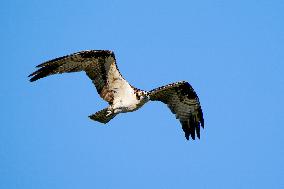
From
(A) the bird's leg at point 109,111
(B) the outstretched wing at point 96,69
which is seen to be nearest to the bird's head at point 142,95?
(B) the outstretched wing at point 96,69

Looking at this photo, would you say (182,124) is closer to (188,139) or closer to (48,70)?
(188,139)

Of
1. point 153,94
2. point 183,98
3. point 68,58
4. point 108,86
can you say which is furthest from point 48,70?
point 183,98

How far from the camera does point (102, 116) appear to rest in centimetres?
1245

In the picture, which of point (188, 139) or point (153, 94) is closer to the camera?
point (153, 94)

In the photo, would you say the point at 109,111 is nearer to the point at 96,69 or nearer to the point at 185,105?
the point at 96,69

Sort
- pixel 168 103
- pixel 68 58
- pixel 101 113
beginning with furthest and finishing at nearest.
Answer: pixel 168 103
pixel 101 113
pixel 68 58

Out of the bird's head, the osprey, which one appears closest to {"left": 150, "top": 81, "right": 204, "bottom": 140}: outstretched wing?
the osprey

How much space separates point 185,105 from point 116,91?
1.78 meters

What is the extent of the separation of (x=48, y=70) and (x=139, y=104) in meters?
2.00

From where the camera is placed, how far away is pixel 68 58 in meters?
11.6

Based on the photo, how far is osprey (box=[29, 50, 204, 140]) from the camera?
11688 millimetres

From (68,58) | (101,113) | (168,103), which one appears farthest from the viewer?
(168,103)

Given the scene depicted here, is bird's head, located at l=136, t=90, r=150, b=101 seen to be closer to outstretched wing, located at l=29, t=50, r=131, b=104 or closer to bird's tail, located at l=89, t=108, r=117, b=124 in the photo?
outstretched wing, located at l=29, t=50, r=131, b=104

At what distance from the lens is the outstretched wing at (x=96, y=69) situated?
457 inches
